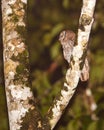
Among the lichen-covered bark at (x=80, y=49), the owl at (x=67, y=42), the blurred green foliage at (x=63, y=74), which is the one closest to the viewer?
the lichen-covered bark at (x=80, y=49)

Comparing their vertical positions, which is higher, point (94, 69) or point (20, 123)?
point (94, 69)

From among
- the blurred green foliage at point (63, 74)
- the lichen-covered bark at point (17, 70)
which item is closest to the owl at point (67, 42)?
the blurred green foliage at point (63, 74)

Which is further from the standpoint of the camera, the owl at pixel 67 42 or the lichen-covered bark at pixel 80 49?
the owl at pixel 67 42

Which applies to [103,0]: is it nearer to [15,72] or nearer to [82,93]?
[82,93]

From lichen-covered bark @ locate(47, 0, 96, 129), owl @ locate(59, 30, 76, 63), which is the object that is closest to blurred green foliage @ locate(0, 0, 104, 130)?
owl @ locate(59, 30, 76, 63)

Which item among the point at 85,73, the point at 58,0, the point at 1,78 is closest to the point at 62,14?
the point at 58,0

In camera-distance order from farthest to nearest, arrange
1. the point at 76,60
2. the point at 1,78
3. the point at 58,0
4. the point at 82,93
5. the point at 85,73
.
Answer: the point at 58,0
the point at 82,93
the point at 85,73
the point at 1,78
the point at 76,60

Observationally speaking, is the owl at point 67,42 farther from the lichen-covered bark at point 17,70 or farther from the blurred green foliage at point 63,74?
the lichen-covered bark at point 17,70

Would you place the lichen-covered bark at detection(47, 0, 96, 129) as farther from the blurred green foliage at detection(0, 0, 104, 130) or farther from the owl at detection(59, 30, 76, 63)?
the owl at detection(59, 30, 76, 63)

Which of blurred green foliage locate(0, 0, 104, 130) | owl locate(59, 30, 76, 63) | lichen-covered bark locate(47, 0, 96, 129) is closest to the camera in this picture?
lichen-covered bark locate(47, 0, 96, 129)
